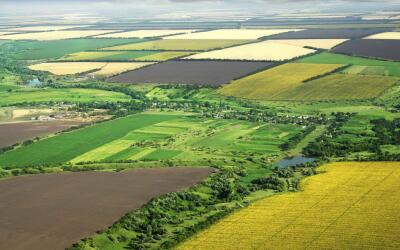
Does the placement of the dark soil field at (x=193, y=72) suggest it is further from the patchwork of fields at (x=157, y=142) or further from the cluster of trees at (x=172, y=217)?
the cluster of trees at (x=172, y=217)

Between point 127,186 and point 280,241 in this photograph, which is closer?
point 280,241

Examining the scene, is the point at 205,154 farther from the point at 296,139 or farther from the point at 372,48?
the point at 372,48

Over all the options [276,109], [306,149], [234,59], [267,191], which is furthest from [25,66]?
[267,191]

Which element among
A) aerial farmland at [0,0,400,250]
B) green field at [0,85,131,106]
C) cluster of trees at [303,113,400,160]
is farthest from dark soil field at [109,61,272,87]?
cluster of trees at [303,113,400,160]

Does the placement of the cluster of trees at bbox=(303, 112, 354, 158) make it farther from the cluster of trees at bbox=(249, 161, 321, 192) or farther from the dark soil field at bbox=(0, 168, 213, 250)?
the dark soil field at bbox=(0, 168, 213, 250)

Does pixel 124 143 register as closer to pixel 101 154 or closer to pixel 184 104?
pixel 101 154
